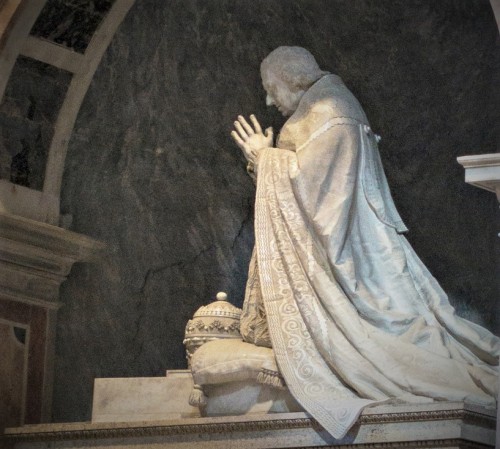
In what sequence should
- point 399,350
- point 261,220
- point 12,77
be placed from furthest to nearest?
1. point 12,77
2. point 261,220
3. point 399,350

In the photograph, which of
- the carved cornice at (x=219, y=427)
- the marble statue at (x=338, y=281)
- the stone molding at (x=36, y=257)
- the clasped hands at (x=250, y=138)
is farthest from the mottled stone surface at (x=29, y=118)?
the carved cornice at (x=219, y=427)

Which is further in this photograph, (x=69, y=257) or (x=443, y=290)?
(x=69, y=257)

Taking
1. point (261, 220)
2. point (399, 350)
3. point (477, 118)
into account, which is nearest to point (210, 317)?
point (261, 220)

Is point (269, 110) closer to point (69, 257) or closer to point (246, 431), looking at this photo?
point (69, 257)

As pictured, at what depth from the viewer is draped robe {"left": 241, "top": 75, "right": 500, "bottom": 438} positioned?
29.0 feet

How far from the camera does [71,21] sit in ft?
35.1

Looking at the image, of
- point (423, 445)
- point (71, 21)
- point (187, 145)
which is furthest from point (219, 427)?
point (71, 21)

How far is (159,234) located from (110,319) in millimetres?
543

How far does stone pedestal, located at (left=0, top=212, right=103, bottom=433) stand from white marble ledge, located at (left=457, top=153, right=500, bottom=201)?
3.12 m

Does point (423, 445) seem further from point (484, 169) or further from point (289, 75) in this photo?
point (289, 75)

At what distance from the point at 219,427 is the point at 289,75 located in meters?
1.96

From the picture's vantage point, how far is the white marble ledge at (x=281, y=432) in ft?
27.9

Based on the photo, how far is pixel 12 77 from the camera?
10.5 m

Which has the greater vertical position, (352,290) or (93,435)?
(352,290)
